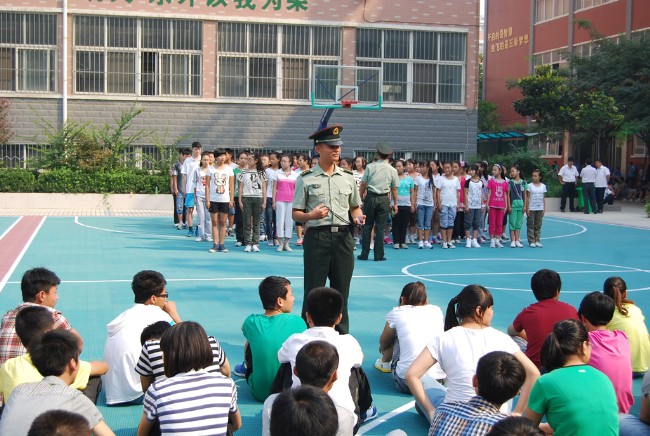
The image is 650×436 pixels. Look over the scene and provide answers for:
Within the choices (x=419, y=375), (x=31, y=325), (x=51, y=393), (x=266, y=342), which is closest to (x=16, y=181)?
(x=266, y=342)

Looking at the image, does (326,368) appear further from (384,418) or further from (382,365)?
(382,365)

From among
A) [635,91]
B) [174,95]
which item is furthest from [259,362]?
[635,91]

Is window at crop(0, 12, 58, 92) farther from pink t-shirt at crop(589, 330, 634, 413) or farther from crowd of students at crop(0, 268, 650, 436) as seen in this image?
pink t-shirt at crop(589, 330, 634, 413)

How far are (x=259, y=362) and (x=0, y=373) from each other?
72.0 inches

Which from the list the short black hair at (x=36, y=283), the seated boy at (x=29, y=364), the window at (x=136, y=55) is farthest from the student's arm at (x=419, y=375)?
the window at (x=136, y=55)

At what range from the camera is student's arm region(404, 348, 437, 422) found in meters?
5.07

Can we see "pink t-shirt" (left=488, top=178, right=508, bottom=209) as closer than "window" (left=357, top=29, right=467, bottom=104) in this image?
Yes

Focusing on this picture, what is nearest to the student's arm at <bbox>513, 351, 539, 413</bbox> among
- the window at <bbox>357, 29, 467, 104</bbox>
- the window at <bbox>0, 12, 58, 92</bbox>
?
the window at <bbox>357, 29, 467, 104</bbox>

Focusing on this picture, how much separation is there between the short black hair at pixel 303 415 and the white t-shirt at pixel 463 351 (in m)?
2.17

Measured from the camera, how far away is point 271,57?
1190 inches

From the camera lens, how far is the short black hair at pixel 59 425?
288 cm

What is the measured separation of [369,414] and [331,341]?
0.78 m

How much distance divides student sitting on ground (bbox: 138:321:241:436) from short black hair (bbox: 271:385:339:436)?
4.02 feet

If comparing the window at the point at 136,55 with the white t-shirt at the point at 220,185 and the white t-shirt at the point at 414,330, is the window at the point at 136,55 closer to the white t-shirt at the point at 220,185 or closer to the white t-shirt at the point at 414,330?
the white t-shirt at the point at 220,185
